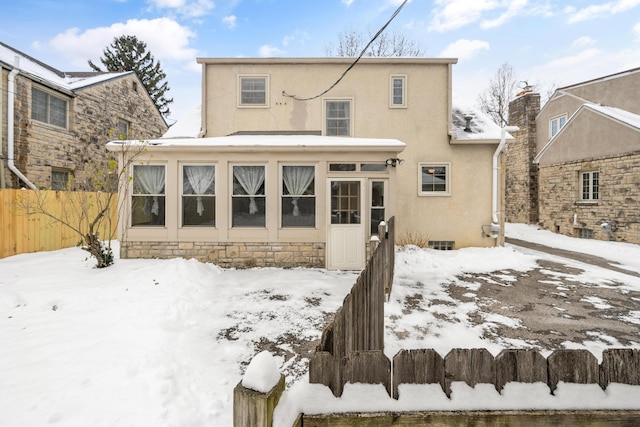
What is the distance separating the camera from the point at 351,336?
1925 millimetres

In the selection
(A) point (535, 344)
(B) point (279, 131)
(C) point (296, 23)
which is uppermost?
(C) point (296, 23)

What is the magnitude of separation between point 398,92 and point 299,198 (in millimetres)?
6053

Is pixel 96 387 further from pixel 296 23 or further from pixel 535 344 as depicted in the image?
pixel 296 23

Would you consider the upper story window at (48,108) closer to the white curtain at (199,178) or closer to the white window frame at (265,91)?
the white window frame at (265,91)

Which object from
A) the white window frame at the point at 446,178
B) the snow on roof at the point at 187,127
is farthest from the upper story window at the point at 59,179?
the white window frame at the point at 446,178

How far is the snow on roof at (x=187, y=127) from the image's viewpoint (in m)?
10.7

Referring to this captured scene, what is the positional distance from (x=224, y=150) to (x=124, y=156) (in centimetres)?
254

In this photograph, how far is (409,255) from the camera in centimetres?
848

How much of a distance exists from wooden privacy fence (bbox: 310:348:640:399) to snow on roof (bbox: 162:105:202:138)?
1079 cm

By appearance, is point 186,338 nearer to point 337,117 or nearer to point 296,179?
point 296,179

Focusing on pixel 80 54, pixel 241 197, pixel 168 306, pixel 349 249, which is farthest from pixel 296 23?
pixel 80 54

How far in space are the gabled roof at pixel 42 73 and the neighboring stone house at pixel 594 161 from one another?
21040 mm

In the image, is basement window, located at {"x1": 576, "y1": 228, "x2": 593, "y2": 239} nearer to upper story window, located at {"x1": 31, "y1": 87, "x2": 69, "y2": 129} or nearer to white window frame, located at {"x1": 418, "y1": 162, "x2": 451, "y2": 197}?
white window frame, located at {"x1": 418, "y1": 162, "x2": 451, "y2": 197}

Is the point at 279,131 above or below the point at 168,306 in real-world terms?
above
